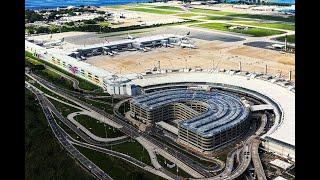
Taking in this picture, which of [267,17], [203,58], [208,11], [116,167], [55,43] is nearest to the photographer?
[116,167]

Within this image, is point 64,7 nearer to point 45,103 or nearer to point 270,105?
point 45,103

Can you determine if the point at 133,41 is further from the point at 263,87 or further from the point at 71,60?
the point at 263,87

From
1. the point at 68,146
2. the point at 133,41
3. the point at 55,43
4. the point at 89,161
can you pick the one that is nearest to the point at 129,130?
the point at 68,146

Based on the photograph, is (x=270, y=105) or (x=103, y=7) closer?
(x=270, y=105)

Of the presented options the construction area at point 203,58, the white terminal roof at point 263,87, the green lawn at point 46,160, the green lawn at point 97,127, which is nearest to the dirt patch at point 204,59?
the construction area at point 203,58

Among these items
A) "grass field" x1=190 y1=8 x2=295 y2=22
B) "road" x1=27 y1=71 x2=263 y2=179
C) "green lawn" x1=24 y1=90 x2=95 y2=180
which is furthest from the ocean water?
"green lawn" x1=24 y1=90 x2=95 y2=180

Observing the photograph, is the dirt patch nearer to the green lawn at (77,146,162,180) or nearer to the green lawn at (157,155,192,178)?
the green lawn at (77,146,162,180)
